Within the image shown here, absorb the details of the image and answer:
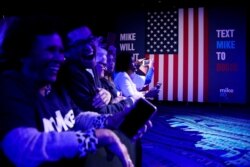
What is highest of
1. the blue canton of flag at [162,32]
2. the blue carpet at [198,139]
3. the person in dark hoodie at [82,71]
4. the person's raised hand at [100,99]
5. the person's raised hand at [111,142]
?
the blue canton of flag at [162,32]

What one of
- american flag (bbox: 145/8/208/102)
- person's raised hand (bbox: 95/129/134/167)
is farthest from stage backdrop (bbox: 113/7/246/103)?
person's raised hand (bbox: 95/129/134/167)

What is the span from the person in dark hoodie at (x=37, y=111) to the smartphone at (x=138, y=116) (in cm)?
13

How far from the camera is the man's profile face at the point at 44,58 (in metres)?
1.22

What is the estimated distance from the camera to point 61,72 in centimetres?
175

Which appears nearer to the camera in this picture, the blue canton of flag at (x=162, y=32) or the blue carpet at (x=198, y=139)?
the blue carpet at (x=198, y=139)

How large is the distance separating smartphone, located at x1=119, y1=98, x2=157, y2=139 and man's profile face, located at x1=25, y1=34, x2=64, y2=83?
0.35m

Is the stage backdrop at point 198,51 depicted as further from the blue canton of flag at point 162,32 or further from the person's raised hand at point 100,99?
the person's raised hand at point 100,99

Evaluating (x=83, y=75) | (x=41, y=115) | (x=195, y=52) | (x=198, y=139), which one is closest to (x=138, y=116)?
(x=41, y=115)

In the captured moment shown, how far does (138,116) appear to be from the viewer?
4.50 ft

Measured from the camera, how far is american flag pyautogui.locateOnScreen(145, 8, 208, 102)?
830 cm

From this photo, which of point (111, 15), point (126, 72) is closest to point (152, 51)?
point (111, 15)

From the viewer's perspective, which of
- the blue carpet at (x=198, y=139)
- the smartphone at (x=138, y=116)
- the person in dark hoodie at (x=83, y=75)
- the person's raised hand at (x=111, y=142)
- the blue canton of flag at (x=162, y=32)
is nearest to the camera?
the person's raised hand at (x=111, y=142)

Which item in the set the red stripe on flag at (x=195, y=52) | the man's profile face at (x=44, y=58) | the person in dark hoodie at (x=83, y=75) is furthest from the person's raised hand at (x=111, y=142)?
the red stripe on flag at (x=195, y=52)

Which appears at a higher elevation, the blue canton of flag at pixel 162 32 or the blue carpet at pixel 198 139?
the blue canton of flag at pixel 162 32
